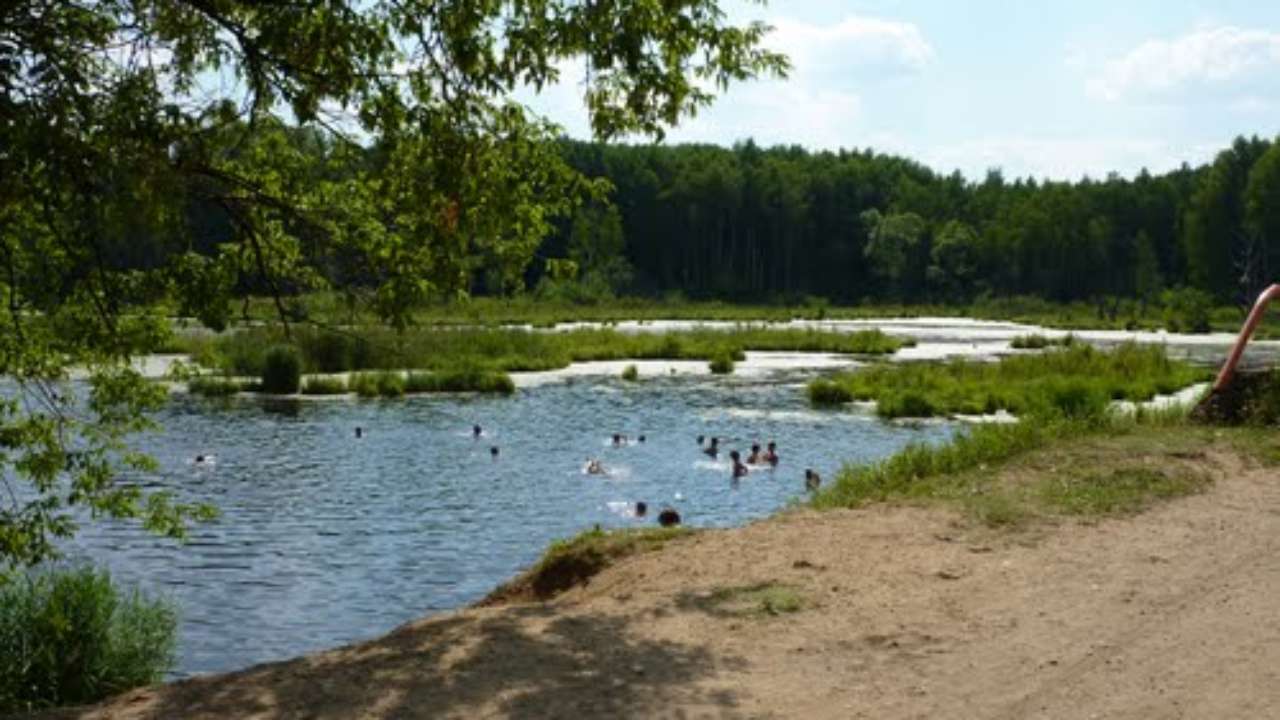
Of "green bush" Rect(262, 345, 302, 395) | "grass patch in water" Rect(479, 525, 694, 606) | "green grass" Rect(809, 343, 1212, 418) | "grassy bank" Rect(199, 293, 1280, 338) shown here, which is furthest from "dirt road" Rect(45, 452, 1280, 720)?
"grassy bank" Rect(199, 293, 1280, 338)

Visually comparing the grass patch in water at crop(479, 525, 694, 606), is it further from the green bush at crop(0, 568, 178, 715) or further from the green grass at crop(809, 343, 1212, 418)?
the green grass at crop(809, 343, 1212, 418)

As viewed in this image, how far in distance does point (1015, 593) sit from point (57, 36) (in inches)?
279

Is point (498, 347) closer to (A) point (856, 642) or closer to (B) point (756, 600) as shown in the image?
(B) point (756, 600)

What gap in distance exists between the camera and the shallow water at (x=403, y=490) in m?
14.2

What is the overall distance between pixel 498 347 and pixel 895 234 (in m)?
91.5

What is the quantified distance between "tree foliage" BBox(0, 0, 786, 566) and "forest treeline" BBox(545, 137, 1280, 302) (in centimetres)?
10242

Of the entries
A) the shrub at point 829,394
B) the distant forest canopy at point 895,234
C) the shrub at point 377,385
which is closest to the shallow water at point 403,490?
the shrub at point 829,394

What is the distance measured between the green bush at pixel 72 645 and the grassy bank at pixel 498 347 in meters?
21.2

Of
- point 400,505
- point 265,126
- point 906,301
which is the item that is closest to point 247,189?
point 265,126

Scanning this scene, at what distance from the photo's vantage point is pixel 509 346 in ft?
164

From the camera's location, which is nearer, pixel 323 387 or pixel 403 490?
pixel 403 490

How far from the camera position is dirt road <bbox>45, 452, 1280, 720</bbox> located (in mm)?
6500

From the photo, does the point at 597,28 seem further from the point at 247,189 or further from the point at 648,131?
the point at 247,189

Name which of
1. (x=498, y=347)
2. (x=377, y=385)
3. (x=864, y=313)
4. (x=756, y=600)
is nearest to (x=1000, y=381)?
(x=377, y=385)
